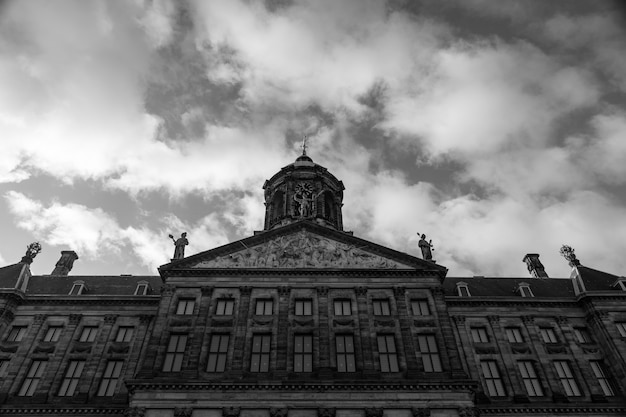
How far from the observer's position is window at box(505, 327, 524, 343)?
34.6 meters

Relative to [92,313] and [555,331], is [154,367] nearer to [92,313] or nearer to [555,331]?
[92,313]

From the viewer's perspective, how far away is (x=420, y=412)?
2705 centimetres

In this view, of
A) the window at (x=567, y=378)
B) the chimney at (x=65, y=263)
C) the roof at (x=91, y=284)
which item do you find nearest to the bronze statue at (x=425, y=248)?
the window at (x=567, y=378)

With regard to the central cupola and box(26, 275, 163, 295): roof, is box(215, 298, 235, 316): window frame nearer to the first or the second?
box(26, 275, 163, 295): roof

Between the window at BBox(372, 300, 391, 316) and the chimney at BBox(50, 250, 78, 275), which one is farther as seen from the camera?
the chimney at BBox(50, 250, 78, 275)

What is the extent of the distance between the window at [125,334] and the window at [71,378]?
278 centimetres

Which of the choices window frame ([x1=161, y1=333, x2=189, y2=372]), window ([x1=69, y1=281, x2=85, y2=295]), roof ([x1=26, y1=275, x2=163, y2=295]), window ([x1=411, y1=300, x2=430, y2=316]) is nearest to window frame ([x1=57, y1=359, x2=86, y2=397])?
window ([x1=69, y1=281, x2=85, y2=295])

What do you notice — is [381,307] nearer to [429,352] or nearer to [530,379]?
[429,352]

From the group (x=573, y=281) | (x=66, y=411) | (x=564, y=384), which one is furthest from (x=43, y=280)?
(x=573, y=281)

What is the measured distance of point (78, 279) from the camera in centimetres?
4081

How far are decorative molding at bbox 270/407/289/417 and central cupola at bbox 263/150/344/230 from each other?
19.2 meters

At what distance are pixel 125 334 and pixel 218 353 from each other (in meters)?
9.16

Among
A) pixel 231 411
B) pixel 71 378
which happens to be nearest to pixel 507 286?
pixel 231 411

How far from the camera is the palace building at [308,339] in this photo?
27797 millimetres
